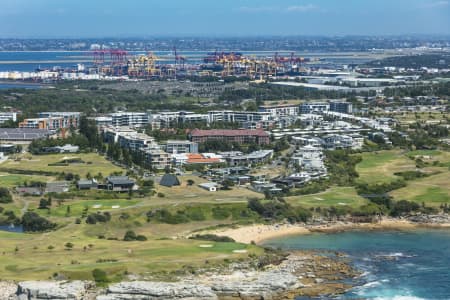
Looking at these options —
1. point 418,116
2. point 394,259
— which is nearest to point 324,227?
point 394,259

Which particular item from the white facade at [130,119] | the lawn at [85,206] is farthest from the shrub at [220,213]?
the white facade at [130,119]

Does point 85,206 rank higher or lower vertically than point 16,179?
higher

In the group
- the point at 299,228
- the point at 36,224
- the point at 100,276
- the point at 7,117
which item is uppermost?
the point at 100,276

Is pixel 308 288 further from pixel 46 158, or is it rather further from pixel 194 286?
pixel 46 158

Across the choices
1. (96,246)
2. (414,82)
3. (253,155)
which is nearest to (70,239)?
(96,246)

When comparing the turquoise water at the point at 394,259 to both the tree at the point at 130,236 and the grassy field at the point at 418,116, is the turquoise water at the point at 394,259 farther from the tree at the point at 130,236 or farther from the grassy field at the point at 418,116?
the grassy field at the point at 418,116

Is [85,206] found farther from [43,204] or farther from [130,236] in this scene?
→ [130,236]

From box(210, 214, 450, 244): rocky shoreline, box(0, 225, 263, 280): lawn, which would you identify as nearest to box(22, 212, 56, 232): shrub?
box(0, 225, 263, 280): lawn
